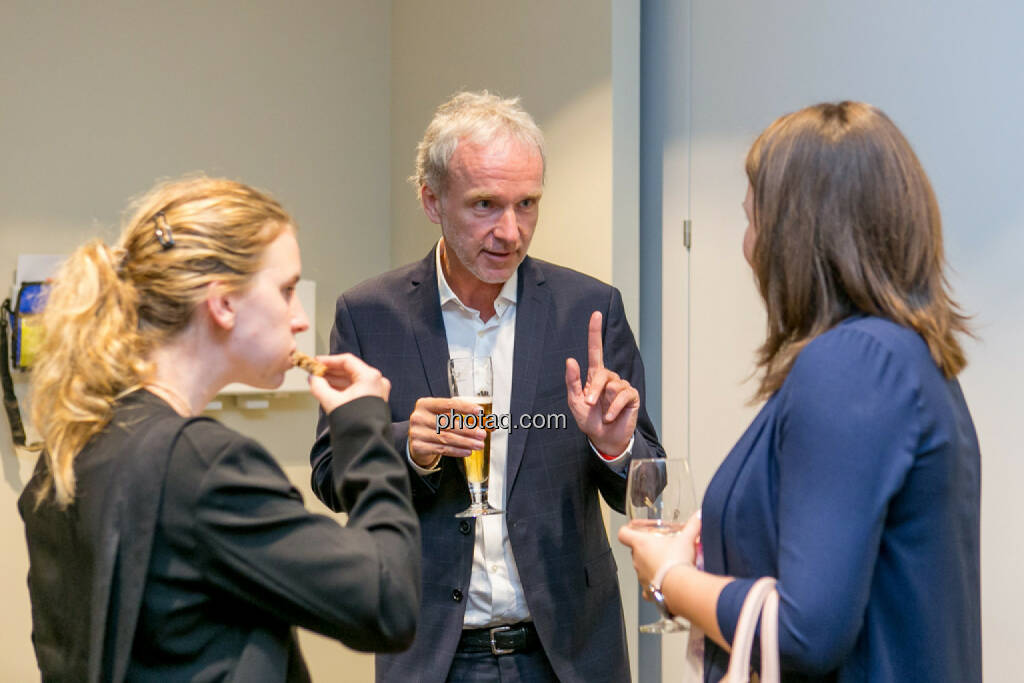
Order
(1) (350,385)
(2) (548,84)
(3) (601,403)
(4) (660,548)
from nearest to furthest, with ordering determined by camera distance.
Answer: (4) (660,548)
(1) (350,385)
(3) (601,403)
(2) (548,84)

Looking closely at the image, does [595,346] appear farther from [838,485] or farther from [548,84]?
[548,84]

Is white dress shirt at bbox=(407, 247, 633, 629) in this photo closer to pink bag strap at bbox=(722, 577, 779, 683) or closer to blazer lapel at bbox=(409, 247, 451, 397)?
blazer lapel at bbox=(409, 247, 451, 397)

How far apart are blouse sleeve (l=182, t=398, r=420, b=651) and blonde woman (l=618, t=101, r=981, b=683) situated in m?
0.34

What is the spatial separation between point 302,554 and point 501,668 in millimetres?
885

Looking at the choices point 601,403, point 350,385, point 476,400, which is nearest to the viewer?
point 350,385

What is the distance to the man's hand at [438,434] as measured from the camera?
1.76 metres

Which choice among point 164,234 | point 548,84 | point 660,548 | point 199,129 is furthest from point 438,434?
point 199,129

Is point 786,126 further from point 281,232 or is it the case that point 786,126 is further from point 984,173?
point 984,173

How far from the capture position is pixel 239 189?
1392 millimetres

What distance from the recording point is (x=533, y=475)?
206cm

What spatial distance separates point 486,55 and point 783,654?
8.96ft

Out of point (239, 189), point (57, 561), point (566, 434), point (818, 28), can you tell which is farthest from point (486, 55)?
point (57, 561)

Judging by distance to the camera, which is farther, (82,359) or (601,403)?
(601,403)

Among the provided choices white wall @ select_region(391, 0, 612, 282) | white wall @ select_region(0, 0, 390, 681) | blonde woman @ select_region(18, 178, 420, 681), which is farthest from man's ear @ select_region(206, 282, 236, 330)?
white wall @ select_region(0, 0, 390, 681)
